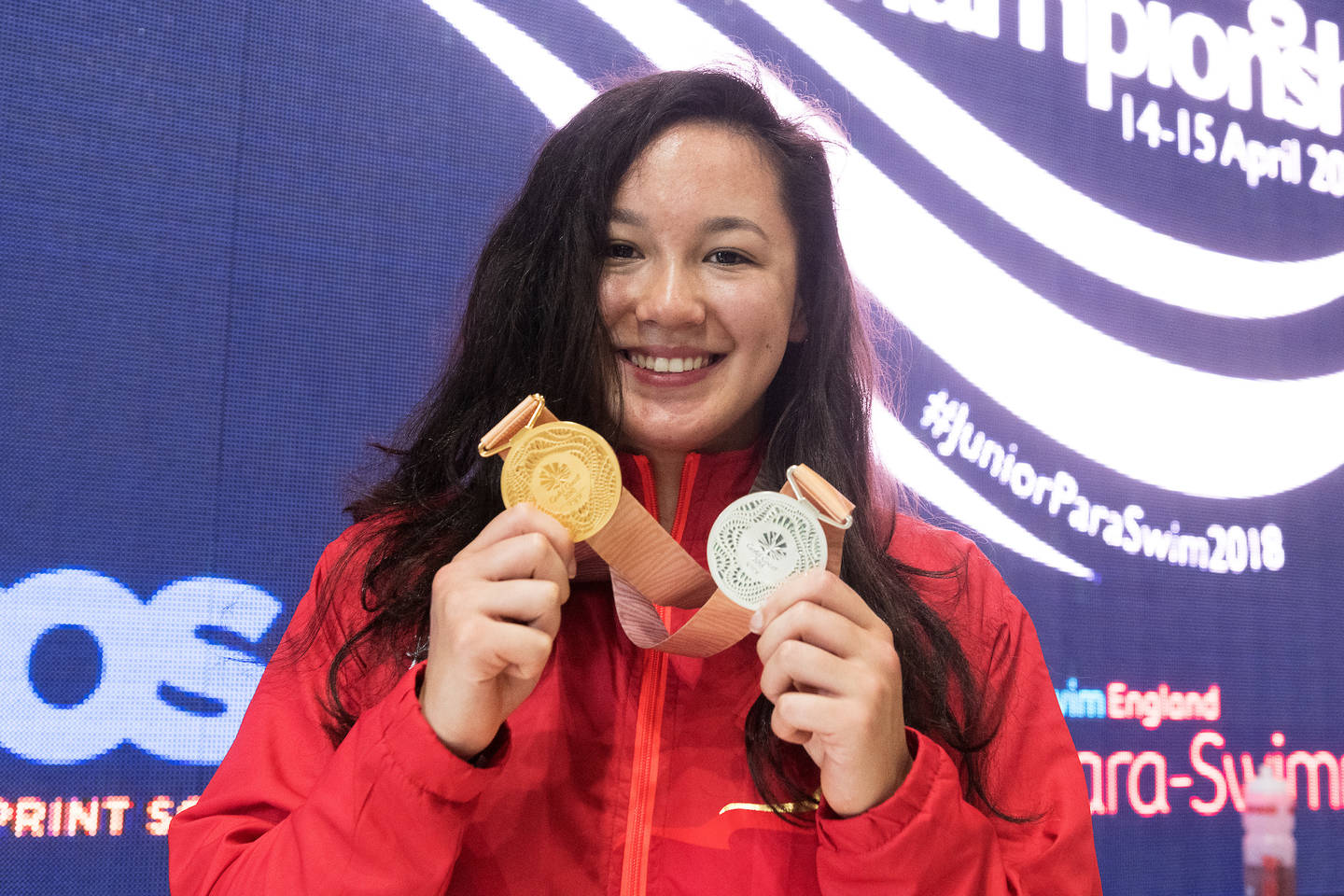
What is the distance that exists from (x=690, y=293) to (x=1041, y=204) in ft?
6.20

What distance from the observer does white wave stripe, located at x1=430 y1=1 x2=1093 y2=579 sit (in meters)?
2.04

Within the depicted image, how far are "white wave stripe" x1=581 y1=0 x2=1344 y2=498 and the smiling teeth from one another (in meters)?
1.23

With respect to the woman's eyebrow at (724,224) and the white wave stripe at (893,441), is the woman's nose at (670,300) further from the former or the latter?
the white wave stripe at (893,441)

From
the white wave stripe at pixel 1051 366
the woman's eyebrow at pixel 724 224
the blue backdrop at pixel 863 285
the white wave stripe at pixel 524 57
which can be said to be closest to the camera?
the woman's eyebrow at pixel 724 224

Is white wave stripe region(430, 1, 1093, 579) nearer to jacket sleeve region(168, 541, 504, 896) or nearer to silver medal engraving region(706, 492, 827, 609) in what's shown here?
silver medal engraving region(706, 492, 827, 609)

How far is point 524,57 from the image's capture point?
2.06 m

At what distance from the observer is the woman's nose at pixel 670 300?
957 millimetres

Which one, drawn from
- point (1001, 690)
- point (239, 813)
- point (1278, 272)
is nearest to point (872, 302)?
point (1278, 272)

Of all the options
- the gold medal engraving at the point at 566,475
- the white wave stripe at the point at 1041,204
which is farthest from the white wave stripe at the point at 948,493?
the gold medal engraving at the point at 566,475

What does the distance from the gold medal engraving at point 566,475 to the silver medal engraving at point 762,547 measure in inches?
3.6

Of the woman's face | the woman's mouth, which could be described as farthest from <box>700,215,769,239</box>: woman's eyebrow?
the woman's mouth

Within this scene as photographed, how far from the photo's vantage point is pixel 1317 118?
297 centimetres

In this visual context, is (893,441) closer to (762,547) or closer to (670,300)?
(670,300)

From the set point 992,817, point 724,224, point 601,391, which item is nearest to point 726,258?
point 724,224
